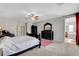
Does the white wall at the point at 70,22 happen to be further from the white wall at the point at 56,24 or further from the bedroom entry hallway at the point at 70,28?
the white wall at the point at 56,24

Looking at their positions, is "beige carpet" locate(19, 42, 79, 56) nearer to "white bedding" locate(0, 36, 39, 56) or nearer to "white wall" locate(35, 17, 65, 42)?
"white bedding" locate(0, 36, 39, 56)

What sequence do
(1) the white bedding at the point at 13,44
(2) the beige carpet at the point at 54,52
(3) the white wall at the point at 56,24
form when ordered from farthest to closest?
(3) the white wall at the point at 56,24 → (2) the beige carpet at the point at 54,52 → (1) the white bedding at the point at 13,44

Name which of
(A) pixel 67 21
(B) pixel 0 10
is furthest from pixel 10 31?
(A) pixel 67 21

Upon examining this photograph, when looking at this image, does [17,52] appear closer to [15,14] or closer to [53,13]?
[15,14]

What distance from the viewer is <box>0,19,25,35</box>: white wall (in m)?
2.59

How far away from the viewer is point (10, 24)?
9.04ft

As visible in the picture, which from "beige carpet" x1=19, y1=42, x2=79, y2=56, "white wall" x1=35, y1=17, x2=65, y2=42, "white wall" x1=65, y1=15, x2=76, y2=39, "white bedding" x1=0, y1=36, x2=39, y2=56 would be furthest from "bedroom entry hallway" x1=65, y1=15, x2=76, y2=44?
"white bedding" x1=0, y1=36, x2=39, y2=56

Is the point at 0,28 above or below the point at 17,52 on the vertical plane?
above

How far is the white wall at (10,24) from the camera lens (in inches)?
102

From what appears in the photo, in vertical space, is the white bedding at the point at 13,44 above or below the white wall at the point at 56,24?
below

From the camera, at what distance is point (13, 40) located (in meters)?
3.14

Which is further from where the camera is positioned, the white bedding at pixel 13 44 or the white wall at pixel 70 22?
the white wall at pixel 70 22

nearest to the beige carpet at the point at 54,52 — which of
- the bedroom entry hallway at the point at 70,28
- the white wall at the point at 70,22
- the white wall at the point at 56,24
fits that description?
the white wall at the point at 56,24

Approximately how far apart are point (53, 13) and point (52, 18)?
0.20 m
